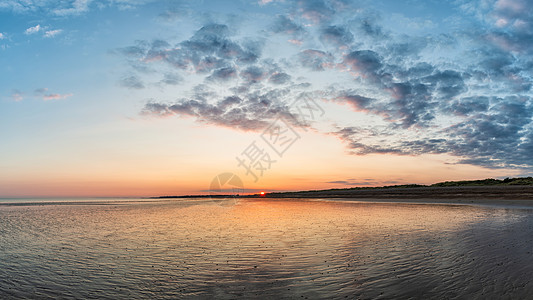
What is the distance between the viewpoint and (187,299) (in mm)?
9547

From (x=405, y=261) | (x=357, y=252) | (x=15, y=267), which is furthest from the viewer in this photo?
(x=357, y=252)

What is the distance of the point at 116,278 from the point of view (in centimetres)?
1207

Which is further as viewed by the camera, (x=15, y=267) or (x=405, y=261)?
(x=15, y=267)

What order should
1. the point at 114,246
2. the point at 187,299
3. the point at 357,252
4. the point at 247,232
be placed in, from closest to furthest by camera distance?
the point at 187,299, the point at 357,252, the point at 114,246, the point at 247,232

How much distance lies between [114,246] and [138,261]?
501 centimetres

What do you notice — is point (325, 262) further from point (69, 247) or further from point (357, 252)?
point (69, 247)

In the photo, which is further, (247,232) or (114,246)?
(247,232)

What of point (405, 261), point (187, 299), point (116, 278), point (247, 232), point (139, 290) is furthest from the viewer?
point (247, 232)

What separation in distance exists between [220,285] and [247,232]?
12518 mm

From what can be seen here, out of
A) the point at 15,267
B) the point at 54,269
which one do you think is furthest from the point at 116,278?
the point at 15,267

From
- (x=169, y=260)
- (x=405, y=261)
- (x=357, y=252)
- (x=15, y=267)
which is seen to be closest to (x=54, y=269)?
(x=15, y=267)

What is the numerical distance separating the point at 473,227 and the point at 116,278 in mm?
22259

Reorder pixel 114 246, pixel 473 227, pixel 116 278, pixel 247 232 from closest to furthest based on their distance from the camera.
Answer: pixel 116 278, pixel 114 246, pixel 473 227, pixel 247 232

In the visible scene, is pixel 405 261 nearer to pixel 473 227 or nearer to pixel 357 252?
pixel 357 252
